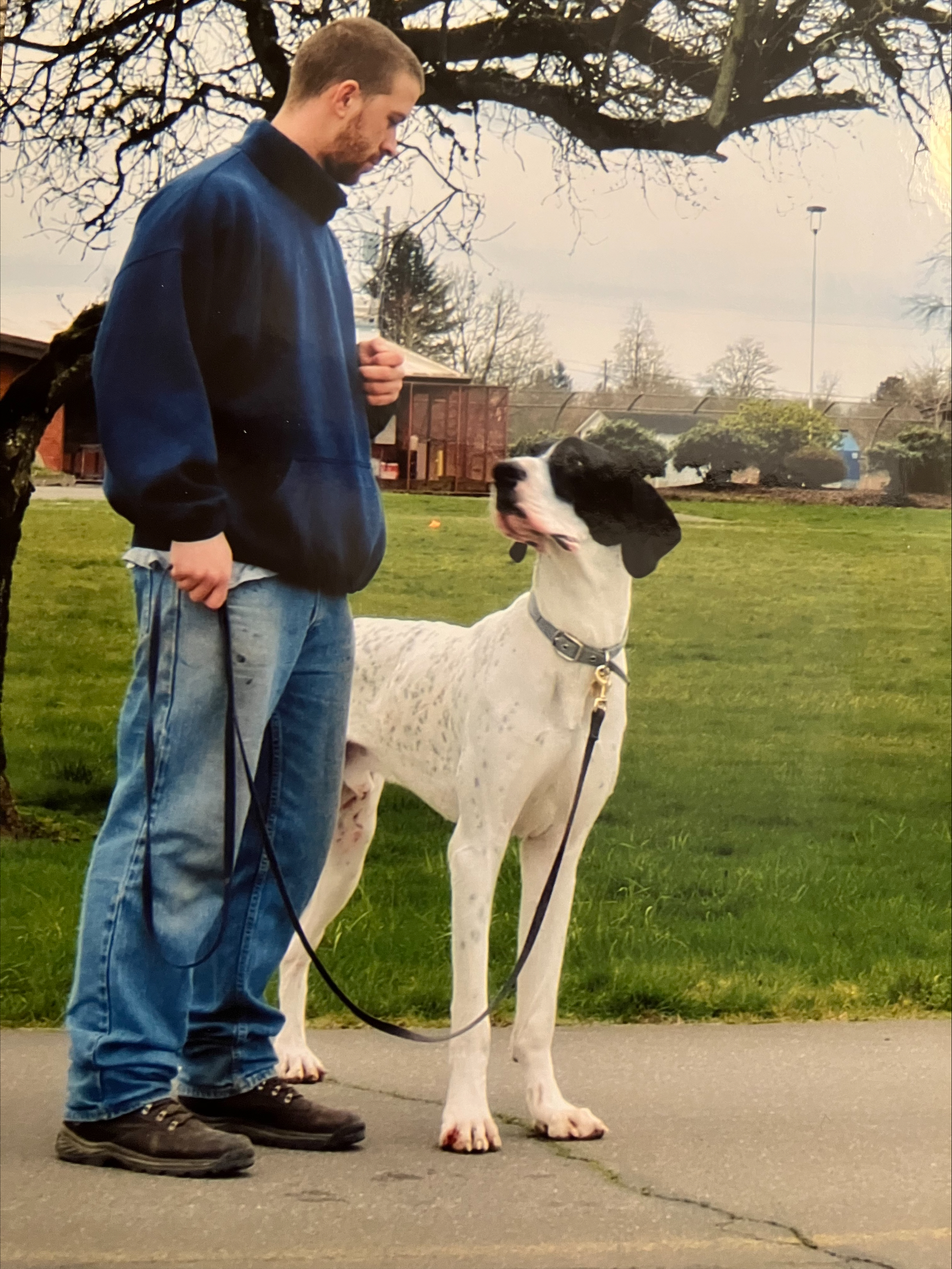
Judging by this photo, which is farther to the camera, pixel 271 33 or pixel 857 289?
pixel 857 289

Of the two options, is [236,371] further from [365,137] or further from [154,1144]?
[154,1144]

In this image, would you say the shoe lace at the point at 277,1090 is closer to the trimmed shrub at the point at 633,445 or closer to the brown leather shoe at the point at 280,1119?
the brown leather shoe at the point at 280,1119

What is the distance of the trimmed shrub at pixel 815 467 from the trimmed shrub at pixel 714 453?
0.13 meters

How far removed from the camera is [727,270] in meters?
3.81

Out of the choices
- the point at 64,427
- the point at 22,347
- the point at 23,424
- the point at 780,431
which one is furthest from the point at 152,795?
the point at 780,431

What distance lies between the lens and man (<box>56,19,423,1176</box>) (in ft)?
9.54

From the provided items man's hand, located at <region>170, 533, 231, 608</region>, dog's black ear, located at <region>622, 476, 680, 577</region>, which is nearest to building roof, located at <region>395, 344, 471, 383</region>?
dog's black ear, located at <region>622, 476, 680, 577</region>

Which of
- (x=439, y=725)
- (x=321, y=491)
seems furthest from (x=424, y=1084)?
(x=321, y=491)

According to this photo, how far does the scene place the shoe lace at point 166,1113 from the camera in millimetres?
3035

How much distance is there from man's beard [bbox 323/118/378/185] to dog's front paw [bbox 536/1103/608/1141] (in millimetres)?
1939

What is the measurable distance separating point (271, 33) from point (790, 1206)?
265 centimetres

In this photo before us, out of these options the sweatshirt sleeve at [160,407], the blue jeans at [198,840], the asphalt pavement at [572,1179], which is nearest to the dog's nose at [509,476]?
the blue jeans at [198,840]

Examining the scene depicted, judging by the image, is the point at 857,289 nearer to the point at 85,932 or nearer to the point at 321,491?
the point at 321,491

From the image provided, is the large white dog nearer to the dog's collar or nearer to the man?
the dog's collar
